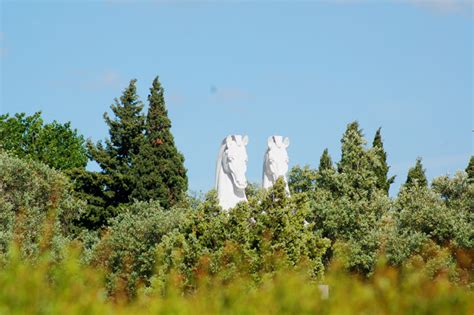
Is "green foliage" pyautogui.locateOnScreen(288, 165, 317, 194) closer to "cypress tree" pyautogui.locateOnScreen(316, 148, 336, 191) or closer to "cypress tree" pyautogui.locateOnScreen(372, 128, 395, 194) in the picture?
"cypress tree" pyautogui.locateOnScreen(316, 148, 336, 191)

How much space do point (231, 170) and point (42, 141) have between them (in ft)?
85.5

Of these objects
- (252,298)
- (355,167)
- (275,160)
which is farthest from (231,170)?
(252,298)

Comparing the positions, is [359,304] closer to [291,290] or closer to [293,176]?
[291,290]

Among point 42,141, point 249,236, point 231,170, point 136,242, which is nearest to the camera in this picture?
point 249,236

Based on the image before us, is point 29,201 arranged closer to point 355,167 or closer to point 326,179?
point 326,179

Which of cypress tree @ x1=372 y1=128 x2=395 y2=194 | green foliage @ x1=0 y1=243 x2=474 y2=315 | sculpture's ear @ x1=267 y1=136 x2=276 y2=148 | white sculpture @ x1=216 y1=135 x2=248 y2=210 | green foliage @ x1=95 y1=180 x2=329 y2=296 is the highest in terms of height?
cypress tree @ x1=372 y1=128 x2=395 y2=194

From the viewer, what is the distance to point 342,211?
149 ft

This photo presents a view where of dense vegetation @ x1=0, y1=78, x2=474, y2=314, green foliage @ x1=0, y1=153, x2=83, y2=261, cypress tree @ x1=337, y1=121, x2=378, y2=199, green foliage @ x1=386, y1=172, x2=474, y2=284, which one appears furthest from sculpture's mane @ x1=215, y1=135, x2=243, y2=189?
cypress tree @ x1=337, y1=121, x2=378, y2=199

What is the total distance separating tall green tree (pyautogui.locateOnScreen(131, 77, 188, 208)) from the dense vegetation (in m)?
0.06

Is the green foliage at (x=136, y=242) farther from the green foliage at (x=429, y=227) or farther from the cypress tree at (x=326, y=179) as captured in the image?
the cypress tree at (x=326, y=179)

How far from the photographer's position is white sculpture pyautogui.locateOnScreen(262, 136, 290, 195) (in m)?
41.9

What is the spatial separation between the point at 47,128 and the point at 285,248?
3551 centimetres

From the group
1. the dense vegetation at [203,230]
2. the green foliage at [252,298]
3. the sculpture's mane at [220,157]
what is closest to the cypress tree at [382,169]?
the dense vegetation at [203,230]

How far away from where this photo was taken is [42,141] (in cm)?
6306
